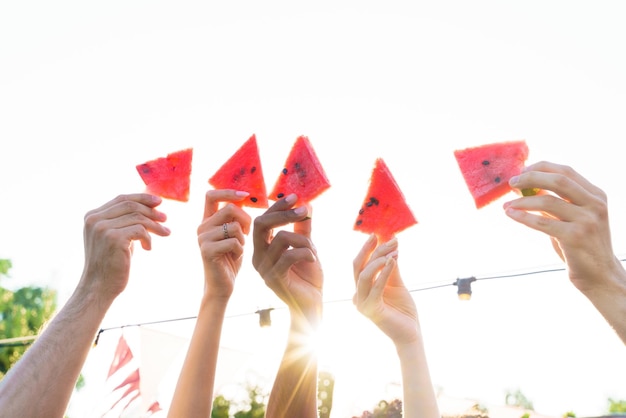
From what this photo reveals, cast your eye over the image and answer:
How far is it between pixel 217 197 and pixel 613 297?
6.31ft

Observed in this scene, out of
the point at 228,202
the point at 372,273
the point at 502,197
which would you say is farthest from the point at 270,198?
the point at 502,197

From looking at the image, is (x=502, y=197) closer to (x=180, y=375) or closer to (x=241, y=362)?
(x=180, y=375)

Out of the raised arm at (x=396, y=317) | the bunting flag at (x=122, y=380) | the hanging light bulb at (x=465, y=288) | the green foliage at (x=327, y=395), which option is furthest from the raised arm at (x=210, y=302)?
the bunting flag at (x=122, y=380)

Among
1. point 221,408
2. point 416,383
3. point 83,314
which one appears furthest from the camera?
point 221,408

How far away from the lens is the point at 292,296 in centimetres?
288

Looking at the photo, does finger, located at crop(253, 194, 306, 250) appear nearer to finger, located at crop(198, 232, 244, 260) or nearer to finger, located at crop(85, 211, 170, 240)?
finger, located at crop(198, 232, 244, 260)

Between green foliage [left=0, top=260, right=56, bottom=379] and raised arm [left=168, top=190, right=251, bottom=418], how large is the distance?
3161cm

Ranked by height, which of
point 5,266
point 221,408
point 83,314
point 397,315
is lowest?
point 83,314

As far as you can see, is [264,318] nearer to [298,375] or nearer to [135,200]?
[298,375]

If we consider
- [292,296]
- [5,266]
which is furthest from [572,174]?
[5,266]

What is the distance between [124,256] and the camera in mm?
2377

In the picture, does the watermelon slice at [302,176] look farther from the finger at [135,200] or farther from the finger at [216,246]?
the finger at [135,200]

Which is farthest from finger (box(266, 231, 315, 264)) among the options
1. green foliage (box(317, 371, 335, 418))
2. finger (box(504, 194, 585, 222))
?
green foliage (box(317, 371, 335, 418))

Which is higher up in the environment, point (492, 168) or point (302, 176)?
point (302, 176)
